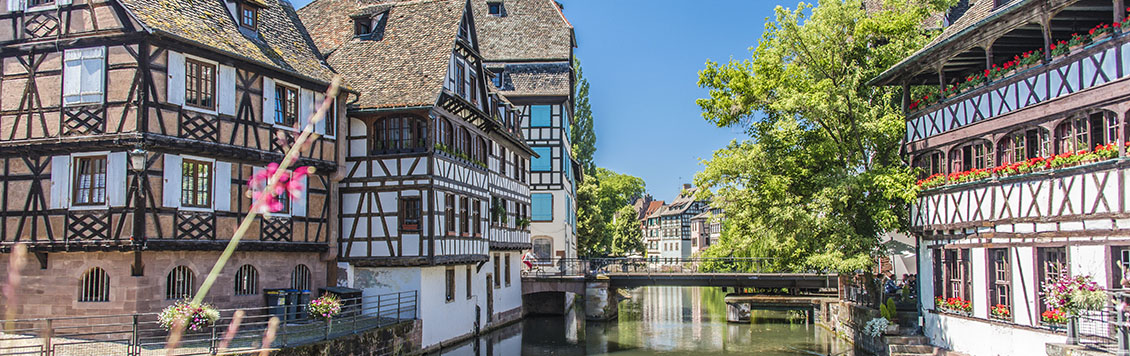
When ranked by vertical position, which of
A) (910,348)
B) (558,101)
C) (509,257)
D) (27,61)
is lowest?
(910,348)

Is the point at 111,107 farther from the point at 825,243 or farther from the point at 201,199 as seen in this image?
the point at 825,243

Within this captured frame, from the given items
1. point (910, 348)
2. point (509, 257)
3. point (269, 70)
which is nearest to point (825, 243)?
point (910, 348)

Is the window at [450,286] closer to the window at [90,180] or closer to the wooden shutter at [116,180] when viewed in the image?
the wooden shutter at [116,180]

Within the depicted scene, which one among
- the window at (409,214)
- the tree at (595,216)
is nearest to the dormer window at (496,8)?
the tree at (595,216)

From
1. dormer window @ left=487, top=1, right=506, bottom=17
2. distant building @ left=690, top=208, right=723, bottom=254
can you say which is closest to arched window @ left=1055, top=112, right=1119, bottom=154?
dormer window @ left=487, top=1, right=506, bottom=17

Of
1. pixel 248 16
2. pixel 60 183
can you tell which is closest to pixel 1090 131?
pixel 248 16

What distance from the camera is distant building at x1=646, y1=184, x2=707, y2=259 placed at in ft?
350

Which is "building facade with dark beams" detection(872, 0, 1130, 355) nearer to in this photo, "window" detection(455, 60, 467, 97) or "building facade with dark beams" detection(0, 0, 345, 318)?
"window" detection(455, 60, 467, 97)

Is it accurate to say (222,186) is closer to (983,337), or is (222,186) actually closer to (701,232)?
(983,337)

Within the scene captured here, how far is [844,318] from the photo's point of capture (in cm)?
2888

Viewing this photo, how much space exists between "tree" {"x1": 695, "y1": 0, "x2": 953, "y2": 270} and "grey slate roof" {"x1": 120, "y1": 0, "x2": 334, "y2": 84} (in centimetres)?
1249

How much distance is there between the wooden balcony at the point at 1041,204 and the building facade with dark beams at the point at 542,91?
2271cm

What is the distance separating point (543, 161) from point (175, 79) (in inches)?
1005

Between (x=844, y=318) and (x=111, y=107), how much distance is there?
2255 centimetres
